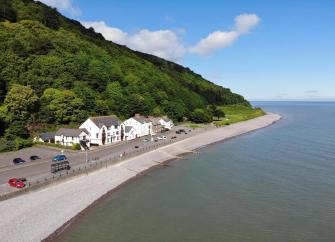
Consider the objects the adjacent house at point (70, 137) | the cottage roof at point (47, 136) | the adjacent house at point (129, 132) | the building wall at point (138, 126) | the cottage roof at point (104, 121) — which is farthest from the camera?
the building wall at point (138, 126)

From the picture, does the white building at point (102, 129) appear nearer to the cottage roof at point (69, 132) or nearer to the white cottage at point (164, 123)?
the cottage roof at point (69, 132)

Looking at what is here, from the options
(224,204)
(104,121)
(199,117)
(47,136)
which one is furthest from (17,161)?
(199,117)

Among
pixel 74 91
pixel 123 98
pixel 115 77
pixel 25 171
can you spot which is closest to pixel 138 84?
pixel 115 77

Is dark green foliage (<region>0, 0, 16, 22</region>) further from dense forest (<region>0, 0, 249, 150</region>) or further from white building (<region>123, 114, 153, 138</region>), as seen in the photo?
white building (<region>123, 114, 153, 138</region>)

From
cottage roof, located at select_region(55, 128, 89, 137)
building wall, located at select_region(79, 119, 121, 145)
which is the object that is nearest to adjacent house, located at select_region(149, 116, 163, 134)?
building wall, located at select_region(79, 119, 121, 145)

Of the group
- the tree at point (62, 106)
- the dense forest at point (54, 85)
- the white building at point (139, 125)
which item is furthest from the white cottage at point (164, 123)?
the tree at point (62, 106)
